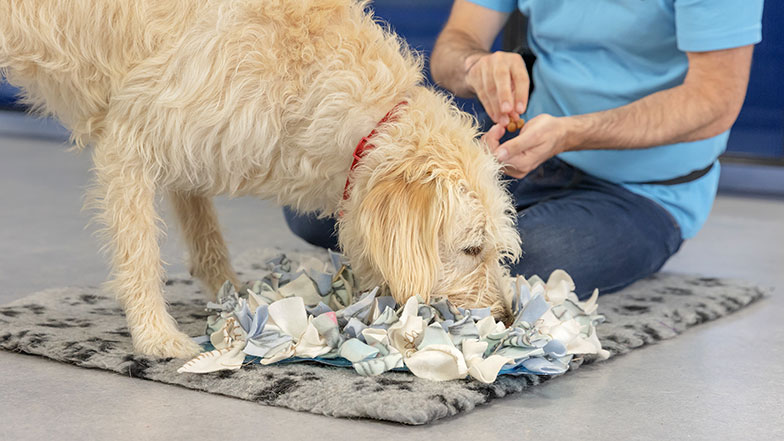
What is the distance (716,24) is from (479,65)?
22.0 inches

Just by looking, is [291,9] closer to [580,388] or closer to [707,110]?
[580,388]

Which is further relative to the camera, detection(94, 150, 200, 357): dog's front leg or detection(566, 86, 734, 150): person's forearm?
detection(566, 86, 734, 150): person's forearm

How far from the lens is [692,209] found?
92.5 inches

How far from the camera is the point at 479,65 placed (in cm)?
204

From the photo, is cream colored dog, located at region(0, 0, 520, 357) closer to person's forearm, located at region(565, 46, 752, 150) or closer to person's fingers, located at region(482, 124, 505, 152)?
person's fingers, located at region(482, 124, 505, 152)

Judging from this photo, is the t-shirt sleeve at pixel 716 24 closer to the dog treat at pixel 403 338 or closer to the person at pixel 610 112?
the person at pixel 610 112

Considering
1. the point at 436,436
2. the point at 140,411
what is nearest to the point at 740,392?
the point at 436,436

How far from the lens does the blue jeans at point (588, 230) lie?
214cm

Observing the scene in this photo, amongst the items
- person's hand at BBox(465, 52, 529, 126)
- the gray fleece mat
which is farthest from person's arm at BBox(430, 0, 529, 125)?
the gray fleece mat

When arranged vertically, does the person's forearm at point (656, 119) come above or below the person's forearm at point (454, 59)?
below

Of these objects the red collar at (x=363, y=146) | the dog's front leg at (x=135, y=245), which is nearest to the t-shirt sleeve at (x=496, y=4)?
the red collar at (x=363, y=146)

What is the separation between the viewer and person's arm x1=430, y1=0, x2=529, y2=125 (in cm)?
194

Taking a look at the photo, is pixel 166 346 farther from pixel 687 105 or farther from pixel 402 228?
pixel 687 105

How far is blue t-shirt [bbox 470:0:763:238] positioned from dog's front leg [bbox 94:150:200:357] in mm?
1144
